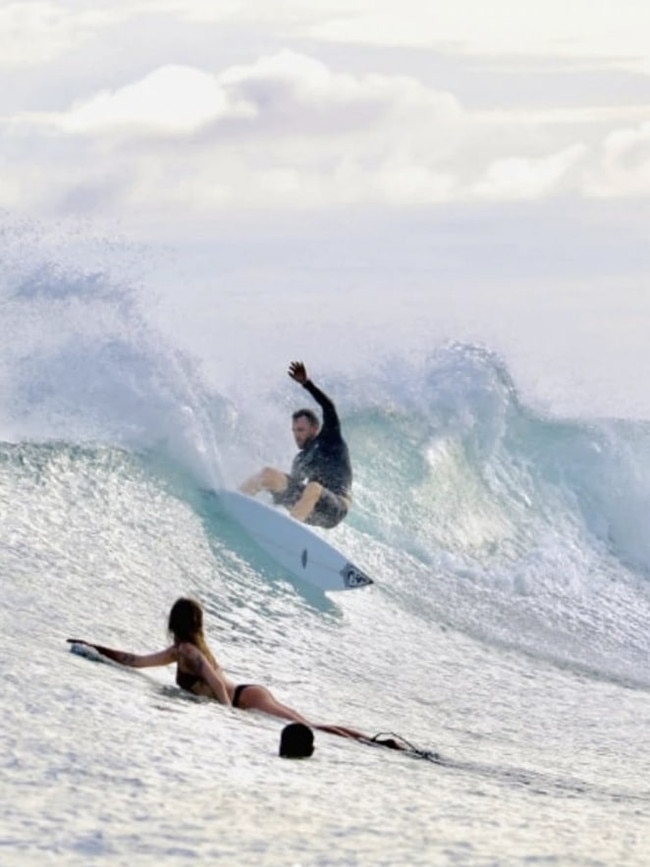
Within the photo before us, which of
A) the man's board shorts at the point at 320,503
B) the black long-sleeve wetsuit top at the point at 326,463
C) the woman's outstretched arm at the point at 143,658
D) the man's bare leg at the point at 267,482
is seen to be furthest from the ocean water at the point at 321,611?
the black long-sleeve wetsuit top at the point at 326,463

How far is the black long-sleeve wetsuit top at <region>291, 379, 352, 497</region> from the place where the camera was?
12977mm

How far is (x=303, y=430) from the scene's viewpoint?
42.9 feet

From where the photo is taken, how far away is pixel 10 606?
8664 millimetres

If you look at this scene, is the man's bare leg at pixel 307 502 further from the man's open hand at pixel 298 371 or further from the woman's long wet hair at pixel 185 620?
the woman's long wet hair at pixel 185 620

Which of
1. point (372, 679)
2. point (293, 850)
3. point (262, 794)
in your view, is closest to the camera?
point (293, 850)

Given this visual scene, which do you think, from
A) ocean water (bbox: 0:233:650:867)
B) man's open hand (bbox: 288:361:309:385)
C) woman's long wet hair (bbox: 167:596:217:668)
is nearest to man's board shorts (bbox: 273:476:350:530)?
ocean water (bbox: 0:233:650:867)

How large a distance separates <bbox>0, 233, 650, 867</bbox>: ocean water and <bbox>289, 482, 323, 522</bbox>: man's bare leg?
492 millimetres

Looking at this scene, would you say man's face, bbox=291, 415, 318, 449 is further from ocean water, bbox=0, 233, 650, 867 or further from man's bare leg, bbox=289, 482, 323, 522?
ocean water, bbox=0, 233, 650, 867

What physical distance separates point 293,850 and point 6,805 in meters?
0.90

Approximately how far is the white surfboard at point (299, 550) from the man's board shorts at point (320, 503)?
30cm

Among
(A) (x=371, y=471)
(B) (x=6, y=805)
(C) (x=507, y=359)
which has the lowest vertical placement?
(B) (x=6, y=805)

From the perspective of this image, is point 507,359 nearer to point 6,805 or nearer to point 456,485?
point 456,485

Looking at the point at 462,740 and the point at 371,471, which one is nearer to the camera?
the point at 462,740

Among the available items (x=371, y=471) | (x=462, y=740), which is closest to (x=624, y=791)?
(x=462, y=740)
